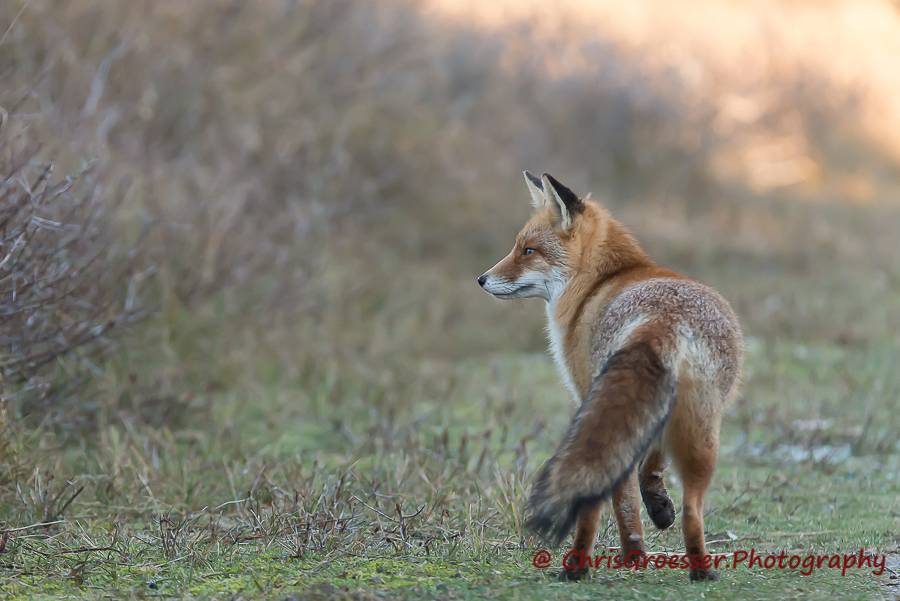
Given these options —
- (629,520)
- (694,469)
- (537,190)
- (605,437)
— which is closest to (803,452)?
(537,190)

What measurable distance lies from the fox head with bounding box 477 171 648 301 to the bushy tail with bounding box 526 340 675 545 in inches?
52.7

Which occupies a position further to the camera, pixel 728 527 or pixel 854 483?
pixel 854 483

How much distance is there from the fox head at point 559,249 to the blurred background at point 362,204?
2.11 m

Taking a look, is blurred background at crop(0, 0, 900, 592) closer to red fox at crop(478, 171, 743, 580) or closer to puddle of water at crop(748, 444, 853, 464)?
puddle of water at crop(748, 444, 853, 464)

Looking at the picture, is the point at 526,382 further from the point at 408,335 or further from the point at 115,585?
the point at 115,585

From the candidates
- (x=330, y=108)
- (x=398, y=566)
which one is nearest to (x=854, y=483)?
(x=398, y=566)

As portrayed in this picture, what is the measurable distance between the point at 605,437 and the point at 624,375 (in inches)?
10.4

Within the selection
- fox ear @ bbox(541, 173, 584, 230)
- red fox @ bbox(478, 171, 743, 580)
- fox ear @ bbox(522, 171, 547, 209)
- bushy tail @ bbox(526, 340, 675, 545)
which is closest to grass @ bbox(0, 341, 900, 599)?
red fox @ bbox(478, 171, 743, 580)

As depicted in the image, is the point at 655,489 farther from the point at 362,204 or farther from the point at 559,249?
the point at 362,204

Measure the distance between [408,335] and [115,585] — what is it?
26.3ft

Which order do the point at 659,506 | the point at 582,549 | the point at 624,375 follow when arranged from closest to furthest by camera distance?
the point at 624,375 < the point at 582,549 < the point at 659,506

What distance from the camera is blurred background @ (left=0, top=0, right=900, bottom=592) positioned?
7574mm

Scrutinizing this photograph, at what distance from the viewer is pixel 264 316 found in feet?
34.4

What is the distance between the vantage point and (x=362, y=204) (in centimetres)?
1455
